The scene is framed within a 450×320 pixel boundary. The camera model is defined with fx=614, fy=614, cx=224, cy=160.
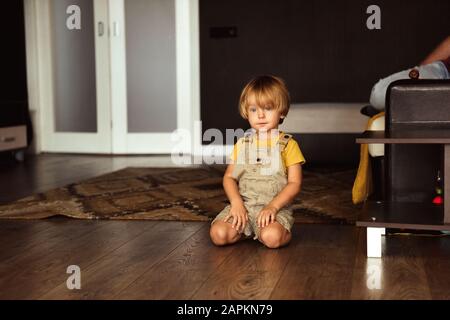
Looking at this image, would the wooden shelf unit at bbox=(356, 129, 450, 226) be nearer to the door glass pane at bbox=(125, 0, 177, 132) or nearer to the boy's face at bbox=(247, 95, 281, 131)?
the boy's face at bbox=(247, 95, 281, 131)

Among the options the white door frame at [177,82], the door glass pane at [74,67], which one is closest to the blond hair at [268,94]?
the white door frame at [177,82]

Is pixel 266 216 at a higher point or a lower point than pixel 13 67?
lower

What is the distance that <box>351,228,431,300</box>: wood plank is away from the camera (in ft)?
5.17

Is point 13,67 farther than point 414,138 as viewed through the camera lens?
Yes

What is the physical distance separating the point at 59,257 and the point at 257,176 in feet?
2.41

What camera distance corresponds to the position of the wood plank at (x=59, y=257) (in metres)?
1.68

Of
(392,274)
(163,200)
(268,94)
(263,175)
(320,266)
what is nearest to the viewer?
(392,274)

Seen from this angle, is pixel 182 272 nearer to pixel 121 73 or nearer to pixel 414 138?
pixel 414 138

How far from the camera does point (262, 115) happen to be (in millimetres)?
2127

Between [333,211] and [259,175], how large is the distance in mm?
674

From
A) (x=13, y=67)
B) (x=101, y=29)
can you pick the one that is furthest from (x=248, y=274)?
(x=101, y=29)

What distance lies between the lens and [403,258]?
194 cm

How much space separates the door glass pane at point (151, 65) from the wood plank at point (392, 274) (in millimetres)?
3943
